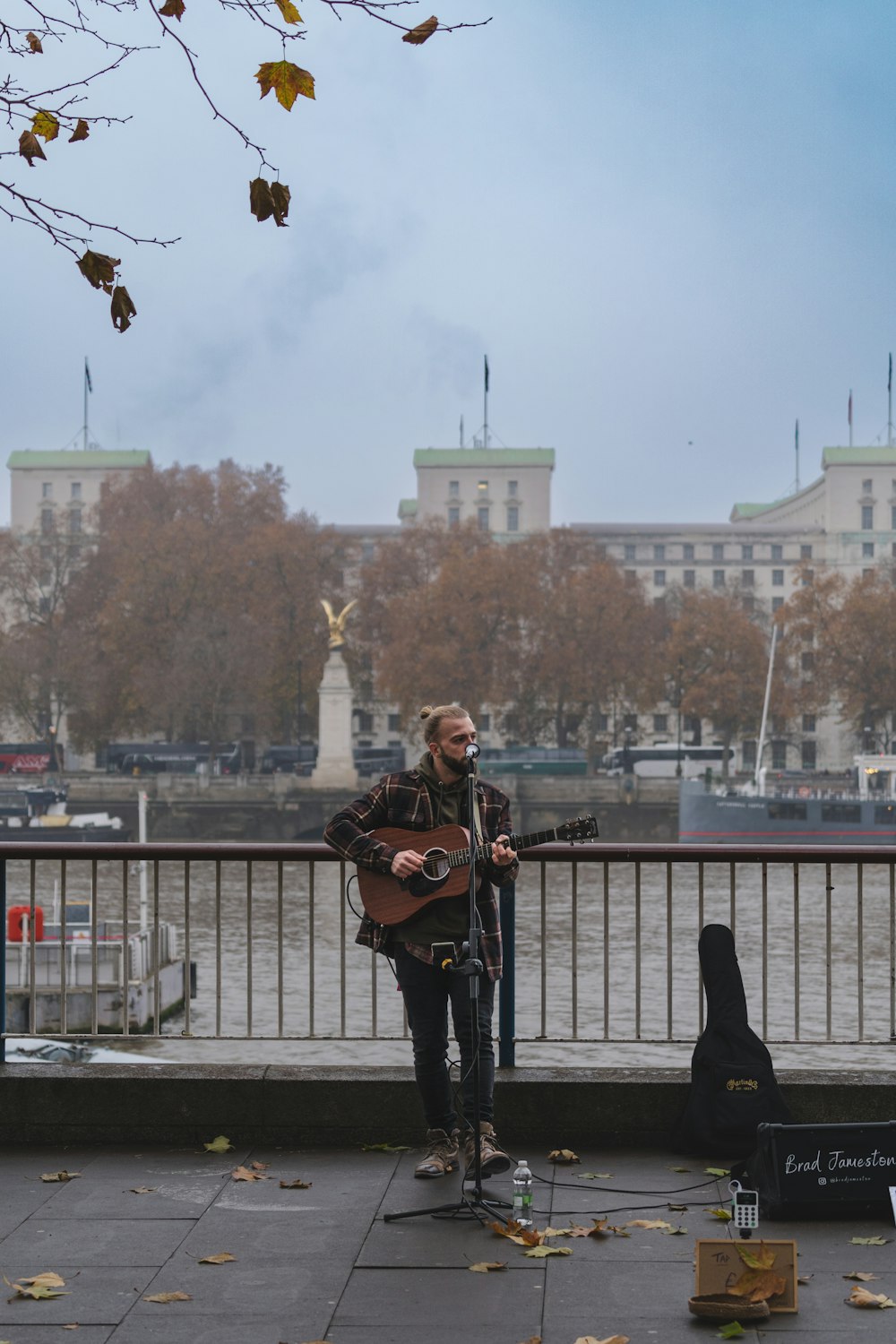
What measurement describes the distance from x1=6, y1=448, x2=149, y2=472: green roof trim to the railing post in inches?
4751

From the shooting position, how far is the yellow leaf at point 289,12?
176 inches

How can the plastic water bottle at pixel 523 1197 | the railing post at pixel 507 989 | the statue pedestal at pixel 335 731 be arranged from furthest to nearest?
the statue pedestal at pixel 335 731 < the railing post at pixel 507 989 < the plastic water bottle at pixel 523 1197

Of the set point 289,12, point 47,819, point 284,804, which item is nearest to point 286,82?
point 289,12

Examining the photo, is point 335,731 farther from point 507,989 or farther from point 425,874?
point 425,874

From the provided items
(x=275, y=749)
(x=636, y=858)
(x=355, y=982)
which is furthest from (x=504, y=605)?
(x=636, y=858)

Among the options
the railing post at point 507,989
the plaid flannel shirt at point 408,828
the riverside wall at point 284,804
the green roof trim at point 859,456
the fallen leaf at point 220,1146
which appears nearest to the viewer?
the plaid flannel shirt at point 408,828

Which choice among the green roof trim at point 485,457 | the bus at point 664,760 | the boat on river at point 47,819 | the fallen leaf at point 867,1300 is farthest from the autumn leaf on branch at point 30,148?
the green roof trim at point 485,457

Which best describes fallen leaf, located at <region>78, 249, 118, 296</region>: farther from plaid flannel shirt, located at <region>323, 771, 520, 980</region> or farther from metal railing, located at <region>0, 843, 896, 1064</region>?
metal railing, located at <region>0, 843, 896, 1064</region>

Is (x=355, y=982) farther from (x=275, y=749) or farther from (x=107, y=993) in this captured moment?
(x=275, y=749)

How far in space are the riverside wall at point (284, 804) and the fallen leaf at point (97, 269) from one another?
65898 mm

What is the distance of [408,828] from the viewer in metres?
6.06

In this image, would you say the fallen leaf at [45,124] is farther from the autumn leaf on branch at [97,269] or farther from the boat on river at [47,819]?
the boat on river at [47,819]

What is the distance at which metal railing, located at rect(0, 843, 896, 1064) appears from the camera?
7219 millimetres

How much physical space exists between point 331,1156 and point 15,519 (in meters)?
127
